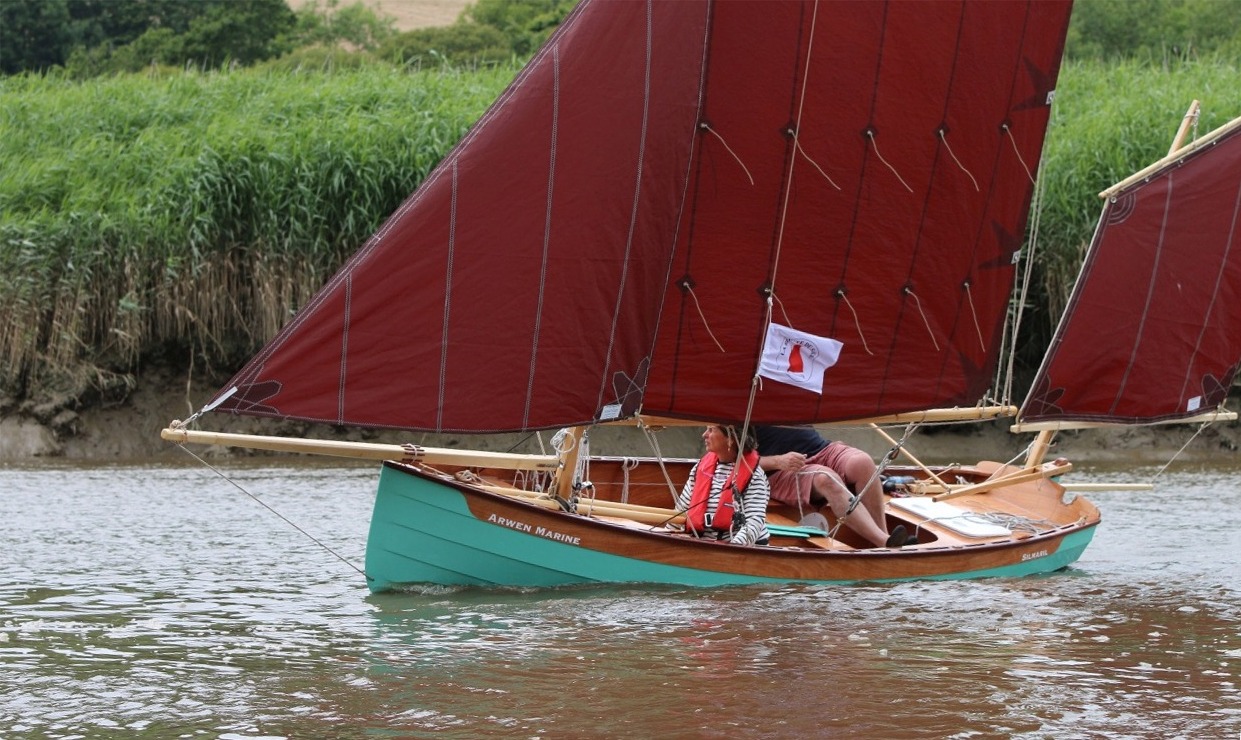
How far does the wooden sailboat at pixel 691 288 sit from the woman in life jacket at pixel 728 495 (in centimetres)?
22

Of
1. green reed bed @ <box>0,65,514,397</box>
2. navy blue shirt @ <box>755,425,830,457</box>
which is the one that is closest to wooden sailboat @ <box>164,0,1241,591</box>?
navy blue shirt @ <box>755,425,830,457</box>

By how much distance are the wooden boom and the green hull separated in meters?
0.22

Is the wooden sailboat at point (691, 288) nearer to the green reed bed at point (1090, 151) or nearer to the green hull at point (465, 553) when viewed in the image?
the green hull at point (465, 553)

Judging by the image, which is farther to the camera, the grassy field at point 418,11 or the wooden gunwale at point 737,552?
the grassy field at point 418,11

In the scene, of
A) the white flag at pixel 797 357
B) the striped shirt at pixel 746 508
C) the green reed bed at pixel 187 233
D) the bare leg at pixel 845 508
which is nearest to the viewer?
the striped shirt at pixel 746 508

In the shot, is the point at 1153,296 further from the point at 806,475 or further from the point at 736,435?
the point at 736,435

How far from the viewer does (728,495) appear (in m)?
12.0

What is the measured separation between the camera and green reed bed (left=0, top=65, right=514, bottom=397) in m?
22.3

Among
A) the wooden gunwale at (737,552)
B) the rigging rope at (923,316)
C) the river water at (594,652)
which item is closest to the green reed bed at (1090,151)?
the river water at (594,652)

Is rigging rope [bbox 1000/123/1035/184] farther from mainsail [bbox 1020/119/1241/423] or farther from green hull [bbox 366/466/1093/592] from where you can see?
green hull [bbox 366/466/1093/592]

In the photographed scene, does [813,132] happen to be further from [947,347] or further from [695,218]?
[947,347]

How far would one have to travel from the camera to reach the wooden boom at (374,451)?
10367 mm

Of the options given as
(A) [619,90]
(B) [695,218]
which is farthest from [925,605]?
(A) [619,90]

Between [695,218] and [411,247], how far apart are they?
8.27 feet
